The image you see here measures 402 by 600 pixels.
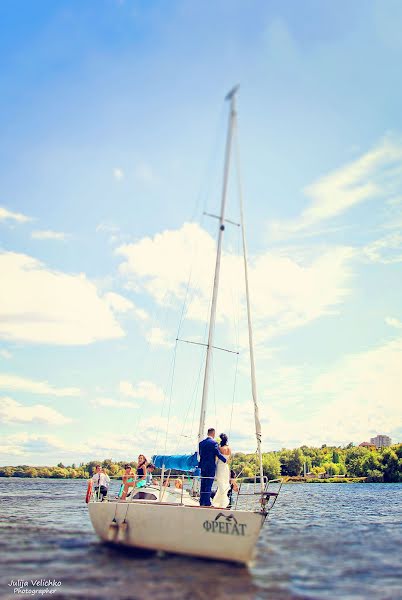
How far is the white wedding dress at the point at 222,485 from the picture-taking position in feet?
55.0

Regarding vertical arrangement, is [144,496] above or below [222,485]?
below

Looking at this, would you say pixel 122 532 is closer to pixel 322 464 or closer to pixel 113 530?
pixel 113 530

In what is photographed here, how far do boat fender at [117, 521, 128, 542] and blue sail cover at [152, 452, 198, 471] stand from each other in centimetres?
271

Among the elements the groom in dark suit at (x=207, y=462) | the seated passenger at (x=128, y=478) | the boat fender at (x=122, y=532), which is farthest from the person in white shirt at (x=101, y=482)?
the groom in dark suit at (x=207, y=462)

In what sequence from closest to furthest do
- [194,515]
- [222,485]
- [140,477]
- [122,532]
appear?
[194,515] → [222,485] → [122,532] → [140,477]

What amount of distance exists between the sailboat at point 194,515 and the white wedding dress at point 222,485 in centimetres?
43

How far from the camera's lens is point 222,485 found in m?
16.9

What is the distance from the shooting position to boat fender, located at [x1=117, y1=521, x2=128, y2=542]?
18.0 m

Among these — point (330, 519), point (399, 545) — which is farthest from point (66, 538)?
point (330, 519)

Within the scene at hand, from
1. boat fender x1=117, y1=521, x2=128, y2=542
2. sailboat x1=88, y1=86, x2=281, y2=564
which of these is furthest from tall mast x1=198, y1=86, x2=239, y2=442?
boat fender x1=117, y1=521, x2=128, y2=542

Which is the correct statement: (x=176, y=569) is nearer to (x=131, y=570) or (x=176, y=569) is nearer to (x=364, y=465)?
(x=131, y=570)

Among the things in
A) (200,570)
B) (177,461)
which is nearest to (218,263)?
(177,461)

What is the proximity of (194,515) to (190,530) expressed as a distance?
476mm

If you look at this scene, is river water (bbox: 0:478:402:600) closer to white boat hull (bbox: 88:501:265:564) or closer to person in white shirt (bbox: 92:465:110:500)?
white boat hull (bbox: 88:501:265:564)
